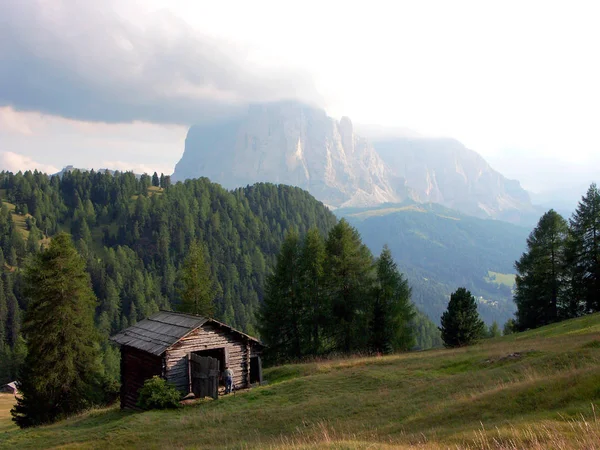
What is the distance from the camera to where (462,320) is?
34.7 meters

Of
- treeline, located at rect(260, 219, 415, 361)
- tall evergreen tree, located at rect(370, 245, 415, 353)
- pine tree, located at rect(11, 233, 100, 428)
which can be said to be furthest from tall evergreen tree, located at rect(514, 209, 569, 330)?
pine tree, located at rect(11, 233, 100, 428)

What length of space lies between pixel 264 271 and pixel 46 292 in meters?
117

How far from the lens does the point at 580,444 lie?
282 inches

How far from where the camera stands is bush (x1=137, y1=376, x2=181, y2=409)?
2308 centimetres

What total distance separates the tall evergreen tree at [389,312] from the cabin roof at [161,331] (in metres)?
17.0

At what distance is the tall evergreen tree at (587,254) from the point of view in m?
43.6

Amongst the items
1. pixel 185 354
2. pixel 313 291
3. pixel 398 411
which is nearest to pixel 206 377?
pixel 185 354

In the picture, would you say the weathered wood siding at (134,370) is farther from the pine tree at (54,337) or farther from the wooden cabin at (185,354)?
the pine tree at (54,337)

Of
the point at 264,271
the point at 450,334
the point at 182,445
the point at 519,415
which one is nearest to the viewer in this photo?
the point at 519,415

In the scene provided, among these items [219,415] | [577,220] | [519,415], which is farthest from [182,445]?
[577,220]

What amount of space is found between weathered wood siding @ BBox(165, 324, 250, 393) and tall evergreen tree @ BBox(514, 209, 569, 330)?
123 ft

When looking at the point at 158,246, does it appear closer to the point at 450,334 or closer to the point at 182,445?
the point at 450,334

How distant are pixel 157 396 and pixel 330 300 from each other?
2139 centimetres

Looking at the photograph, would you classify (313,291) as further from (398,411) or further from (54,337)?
(398,411)
